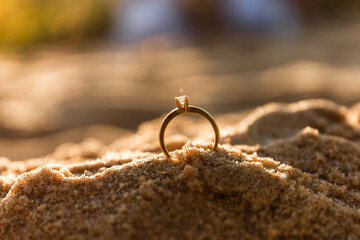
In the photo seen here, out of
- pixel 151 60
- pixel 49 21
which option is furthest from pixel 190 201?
pixel 49 21

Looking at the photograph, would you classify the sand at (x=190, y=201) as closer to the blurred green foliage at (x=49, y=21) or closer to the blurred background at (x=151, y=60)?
the blurred background at (x=151, y=60)

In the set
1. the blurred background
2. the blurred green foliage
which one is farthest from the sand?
the blurred green foliage

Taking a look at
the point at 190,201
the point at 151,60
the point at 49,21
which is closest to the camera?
the point at 190,201

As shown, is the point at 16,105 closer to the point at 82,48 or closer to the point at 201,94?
the point at 201,94

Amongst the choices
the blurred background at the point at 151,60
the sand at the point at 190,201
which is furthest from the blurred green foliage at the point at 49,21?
the sand at the point at 190,201

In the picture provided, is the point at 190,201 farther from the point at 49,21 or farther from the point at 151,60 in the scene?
the point at 49,21

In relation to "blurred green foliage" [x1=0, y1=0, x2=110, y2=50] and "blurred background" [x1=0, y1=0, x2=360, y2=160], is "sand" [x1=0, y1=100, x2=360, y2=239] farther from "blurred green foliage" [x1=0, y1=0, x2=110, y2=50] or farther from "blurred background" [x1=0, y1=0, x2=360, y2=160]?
"blurred green foliage" [x1=0, y1=0, x2=110, y2=50]
